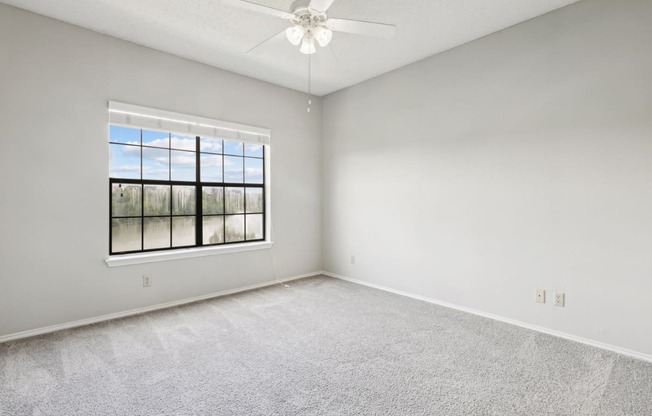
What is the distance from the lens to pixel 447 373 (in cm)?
215

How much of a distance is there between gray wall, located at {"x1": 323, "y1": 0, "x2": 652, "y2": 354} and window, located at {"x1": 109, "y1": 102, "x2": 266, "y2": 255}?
1680mm

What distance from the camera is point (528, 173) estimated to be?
2.89 m

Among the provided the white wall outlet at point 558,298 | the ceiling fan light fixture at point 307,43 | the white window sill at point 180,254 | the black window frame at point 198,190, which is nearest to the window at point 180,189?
the black window frame at point 198,190

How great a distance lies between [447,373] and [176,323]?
2418mm

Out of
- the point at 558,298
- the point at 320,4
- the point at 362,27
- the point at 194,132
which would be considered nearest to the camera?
the point at 320,4

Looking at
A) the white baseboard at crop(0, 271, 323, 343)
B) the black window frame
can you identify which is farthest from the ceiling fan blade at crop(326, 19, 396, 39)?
the white baseboard at crop(0, 271, 323, 343)

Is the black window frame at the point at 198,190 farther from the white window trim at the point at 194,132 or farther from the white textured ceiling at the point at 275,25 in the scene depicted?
the white textured ceiling at the point at 275,25

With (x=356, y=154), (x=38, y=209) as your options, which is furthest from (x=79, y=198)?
(x=356, y=154)

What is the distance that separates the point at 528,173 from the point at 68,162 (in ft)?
13.9

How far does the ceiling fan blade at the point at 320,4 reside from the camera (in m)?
A: 1.93

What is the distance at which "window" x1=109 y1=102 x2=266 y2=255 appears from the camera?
10.9ft

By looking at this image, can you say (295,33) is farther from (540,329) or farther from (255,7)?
(540,329)

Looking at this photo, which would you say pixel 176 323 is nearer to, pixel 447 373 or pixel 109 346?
pixel 109 346

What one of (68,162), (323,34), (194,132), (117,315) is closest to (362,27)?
(323,34)
